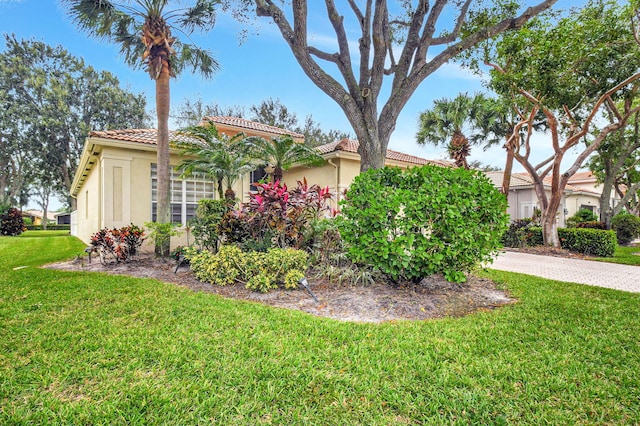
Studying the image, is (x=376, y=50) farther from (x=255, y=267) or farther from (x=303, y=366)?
(x=303, y=366)

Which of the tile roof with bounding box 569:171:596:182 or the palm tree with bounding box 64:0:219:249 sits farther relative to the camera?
the tile roof with bounding box 569:171:596:182

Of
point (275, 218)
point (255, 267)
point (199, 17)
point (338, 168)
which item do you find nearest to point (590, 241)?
point (338, 168)

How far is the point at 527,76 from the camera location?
32.1 ft

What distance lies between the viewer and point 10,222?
70.2 ft

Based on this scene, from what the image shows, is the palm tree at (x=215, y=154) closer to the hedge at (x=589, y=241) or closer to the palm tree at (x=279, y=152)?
the palm tree at (x=279, y=152)

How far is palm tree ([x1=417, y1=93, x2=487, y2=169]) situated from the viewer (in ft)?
53.3

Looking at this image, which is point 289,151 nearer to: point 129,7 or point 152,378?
point 129,7

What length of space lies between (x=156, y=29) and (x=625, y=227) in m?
23.4

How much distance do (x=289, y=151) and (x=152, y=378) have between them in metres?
8.54

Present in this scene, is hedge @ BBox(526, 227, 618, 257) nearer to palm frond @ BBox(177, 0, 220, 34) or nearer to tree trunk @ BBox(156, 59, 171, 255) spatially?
tree trunk @ BBox(156, 59, 171, 255)

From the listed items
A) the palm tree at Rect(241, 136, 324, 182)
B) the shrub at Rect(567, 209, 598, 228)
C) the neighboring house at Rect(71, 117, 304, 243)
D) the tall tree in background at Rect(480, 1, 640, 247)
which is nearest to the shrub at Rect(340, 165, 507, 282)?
the palm tree at Rect(241, 136, 324, 182)

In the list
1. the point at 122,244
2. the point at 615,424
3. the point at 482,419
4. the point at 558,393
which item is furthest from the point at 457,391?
the point at 122,244

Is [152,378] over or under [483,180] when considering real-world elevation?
under

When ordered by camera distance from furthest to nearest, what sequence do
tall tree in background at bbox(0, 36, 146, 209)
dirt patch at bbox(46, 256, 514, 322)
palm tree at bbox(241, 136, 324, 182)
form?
tall tree in background at bbox(0, 36, 146, 209), palm tree at bbox(241, 136, 324, 182), dirt patch at bbox(46, 256, 514, 322)
